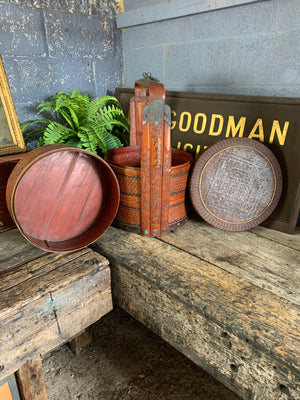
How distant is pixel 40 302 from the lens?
38.8 inches

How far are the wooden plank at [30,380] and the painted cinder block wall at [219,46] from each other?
159cm

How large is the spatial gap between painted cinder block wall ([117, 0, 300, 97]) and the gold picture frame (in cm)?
96

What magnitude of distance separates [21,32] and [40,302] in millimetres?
1509

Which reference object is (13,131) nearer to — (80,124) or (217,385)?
(80,124)

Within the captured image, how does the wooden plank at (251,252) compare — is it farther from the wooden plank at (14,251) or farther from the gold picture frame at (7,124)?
the gold picture frame at (7,124)

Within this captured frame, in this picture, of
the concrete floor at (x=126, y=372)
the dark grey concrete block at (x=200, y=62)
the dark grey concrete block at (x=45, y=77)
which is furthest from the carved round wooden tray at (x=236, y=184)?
the dark grey concrete block at (x=45, y=77)

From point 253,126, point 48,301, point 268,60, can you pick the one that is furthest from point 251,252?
point 268,60

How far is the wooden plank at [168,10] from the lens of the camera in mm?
1479

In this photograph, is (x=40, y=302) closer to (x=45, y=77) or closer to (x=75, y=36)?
(x=45, y=77)

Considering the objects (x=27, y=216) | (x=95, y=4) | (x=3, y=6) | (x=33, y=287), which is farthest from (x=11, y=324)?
(x=95, y=4)

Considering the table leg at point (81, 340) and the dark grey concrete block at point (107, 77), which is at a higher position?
the dark grey concrete block at point (107, 77)

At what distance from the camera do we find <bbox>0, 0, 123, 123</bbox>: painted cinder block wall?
1614 millimetres

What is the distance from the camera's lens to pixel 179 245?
126cm

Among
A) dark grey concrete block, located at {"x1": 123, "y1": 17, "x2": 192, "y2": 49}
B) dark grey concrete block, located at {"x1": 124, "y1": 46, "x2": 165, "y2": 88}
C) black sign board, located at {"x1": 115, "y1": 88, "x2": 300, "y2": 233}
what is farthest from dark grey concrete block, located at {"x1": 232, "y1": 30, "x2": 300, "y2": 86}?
dark grey concrete block, located at {"x1": 124, "y1": 46, "x2": 165, "y2": 88}
